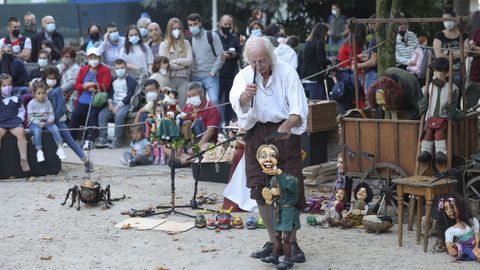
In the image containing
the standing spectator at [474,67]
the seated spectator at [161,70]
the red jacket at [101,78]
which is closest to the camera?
the standing spectator at [474,67]

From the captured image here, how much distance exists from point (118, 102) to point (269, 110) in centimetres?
722

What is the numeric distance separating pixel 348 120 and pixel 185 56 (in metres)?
5.34

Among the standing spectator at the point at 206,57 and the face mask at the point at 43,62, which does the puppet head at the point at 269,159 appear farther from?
the face mask at the point at 43,62

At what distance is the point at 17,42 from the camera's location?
16453mm

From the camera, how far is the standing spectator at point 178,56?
48.1 ft

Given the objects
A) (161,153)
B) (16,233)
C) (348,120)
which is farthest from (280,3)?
(16,233)

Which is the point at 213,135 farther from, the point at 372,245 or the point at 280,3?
the point at 280,3

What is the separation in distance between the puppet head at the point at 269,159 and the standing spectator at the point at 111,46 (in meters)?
8.59

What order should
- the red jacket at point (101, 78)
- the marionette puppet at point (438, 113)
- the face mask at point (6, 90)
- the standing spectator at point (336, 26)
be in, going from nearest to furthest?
the marionette puppet at point (438, 113) < the face mask at point (6, 90) < the red jacket at point (101, 78) < the standing spectator at point (336, 26)

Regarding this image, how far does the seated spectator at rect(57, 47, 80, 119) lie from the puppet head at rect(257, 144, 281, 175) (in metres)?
8.23

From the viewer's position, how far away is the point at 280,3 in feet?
61.6

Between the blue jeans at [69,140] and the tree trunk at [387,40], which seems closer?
the tree trunk at [387,40]

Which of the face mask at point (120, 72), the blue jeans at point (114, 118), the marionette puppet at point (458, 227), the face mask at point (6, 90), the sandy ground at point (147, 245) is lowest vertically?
the sandy ground at point (147, 245)

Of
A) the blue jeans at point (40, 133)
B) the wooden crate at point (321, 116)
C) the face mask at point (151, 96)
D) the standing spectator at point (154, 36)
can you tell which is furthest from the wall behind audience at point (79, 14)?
the wooden crate at point (321, 116)
